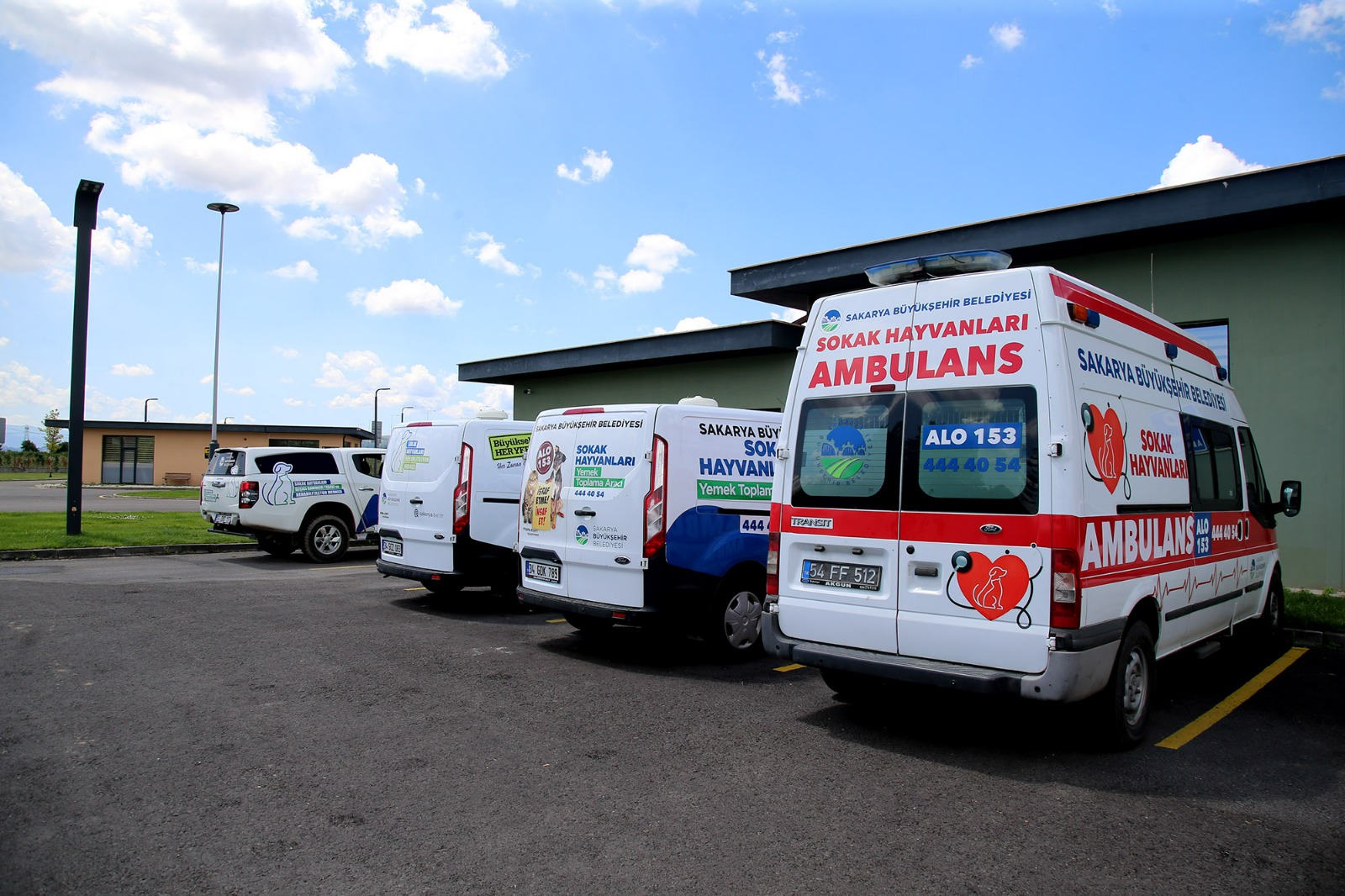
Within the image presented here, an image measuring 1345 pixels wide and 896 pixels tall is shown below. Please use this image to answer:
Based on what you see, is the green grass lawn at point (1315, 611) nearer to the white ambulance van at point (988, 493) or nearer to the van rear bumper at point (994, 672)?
the white ambulance van at point (988, 493)

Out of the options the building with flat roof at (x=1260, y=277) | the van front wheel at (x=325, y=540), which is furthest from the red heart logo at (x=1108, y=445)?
the van front wheel at (x=325, y=540)

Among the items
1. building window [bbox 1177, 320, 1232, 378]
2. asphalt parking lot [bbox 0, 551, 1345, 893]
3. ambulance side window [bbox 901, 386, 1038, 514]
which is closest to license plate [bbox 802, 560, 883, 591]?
ambulance side window [bbox 901, 386, 1038, 514]

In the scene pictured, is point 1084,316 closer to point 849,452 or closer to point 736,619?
point 849,452

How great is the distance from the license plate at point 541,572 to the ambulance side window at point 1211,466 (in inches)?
201

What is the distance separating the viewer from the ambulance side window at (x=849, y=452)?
207 inches

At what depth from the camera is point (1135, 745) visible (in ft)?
17.1

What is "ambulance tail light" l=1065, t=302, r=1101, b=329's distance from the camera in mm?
4922

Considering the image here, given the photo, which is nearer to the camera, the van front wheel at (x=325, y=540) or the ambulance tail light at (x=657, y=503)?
the ambulance tail light at (x=657, y=503)

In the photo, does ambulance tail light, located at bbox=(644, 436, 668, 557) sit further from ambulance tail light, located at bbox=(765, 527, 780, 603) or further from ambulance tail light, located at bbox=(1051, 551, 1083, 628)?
ambulance tail light, located at bbox=(1051, 551, 1083, 628)

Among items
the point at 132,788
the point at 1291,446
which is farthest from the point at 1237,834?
the point at 1291,446

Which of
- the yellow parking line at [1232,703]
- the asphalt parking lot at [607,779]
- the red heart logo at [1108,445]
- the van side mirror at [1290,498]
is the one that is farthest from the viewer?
the van side mirror at [1290,498]

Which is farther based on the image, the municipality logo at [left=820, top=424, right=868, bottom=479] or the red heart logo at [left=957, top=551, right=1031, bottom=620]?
the municipality logo at [left=820, top=424, right=868, bottom=479]

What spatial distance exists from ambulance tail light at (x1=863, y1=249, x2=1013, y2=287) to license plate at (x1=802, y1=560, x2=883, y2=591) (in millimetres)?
1892

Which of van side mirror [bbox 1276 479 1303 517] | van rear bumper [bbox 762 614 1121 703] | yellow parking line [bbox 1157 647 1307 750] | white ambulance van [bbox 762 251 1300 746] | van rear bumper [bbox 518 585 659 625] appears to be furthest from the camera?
van side mirror [bbox 1276 479 1303 517]
